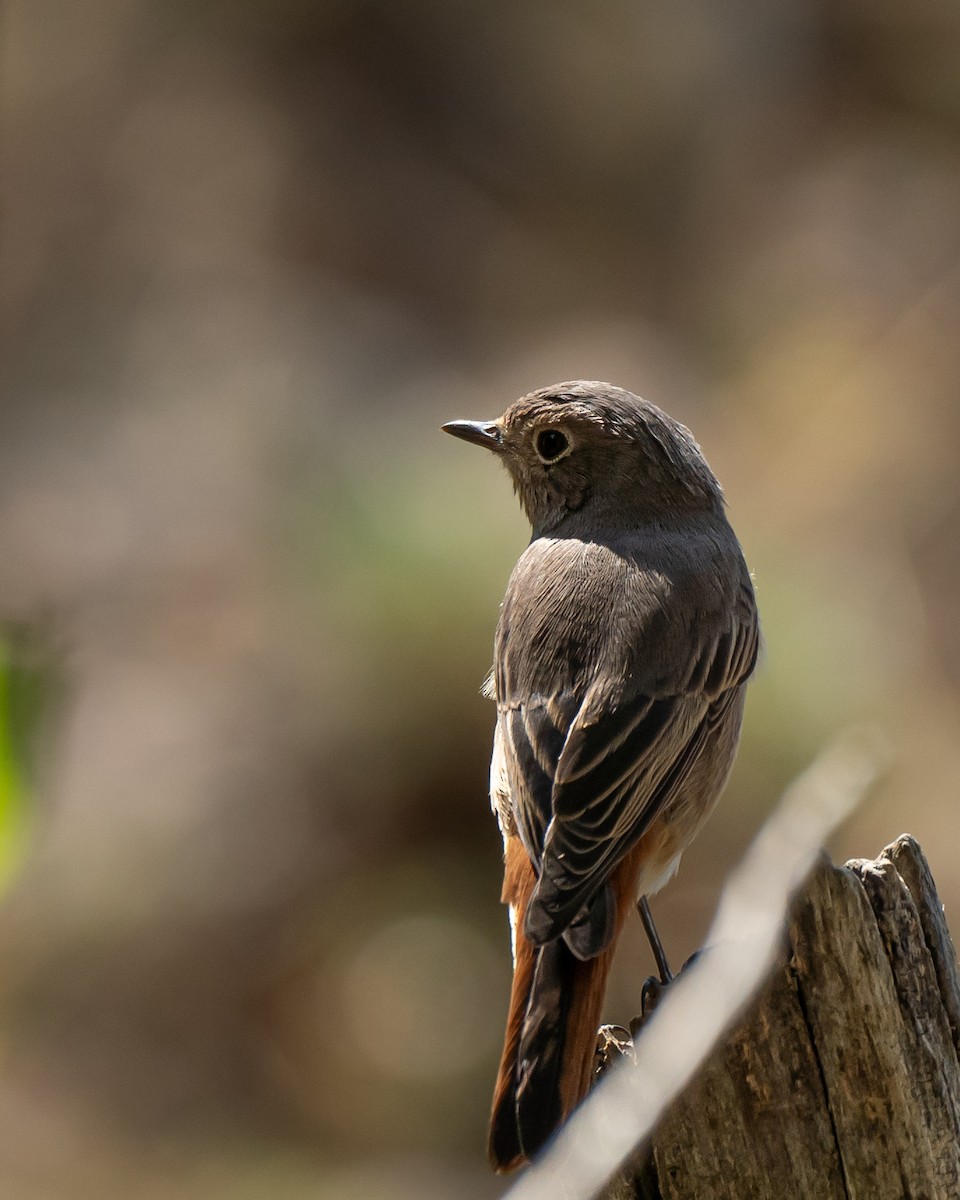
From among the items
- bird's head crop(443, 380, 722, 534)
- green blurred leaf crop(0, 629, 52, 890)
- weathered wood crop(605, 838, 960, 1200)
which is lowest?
green blurred leaf crop(0, 629, 52, 890)

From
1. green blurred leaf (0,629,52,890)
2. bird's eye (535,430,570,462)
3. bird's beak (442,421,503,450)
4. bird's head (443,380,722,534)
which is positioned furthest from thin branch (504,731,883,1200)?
bird's beak (442,421,503,450)

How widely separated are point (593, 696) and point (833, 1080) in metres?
1.30

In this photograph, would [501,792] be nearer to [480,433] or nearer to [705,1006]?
[480,433]

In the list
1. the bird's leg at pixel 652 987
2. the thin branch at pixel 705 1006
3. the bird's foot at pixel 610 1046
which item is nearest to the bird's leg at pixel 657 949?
the bird's leg at pixel 652 987

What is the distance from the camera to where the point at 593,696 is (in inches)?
148

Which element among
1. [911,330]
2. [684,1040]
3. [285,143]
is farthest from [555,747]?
[285,143]

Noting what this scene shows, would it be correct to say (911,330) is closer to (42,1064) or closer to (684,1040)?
(42,1064)

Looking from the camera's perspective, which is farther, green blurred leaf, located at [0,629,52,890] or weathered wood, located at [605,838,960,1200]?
weathered wood, located at [605,838,960,1200]

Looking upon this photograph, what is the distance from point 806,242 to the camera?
12164mm

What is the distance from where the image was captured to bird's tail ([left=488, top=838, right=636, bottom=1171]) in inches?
111

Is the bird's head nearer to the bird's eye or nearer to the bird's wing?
the bird's eye

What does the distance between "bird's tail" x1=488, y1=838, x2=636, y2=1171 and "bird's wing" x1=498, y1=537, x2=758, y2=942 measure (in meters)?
0.09

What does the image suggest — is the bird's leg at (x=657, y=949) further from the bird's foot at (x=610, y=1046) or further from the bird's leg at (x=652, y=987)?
the bird's foot at (x=610, y=1046)

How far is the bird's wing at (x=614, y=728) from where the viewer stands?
11.3 ft
